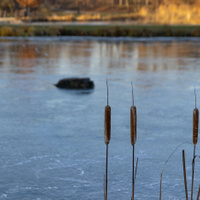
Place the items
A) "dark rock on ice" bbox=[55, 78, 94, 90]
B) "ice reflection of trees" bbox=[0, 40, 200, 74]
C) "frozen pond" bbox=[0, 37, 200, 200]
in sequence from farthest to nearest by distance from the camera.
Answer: "ice reflection of trees" bbox=[0, 40, 200, 74] < "dark rock on ice" bbox=[55, 78, 94, 90] < "frozen pond" bbox=[0, 37, 200, 200]

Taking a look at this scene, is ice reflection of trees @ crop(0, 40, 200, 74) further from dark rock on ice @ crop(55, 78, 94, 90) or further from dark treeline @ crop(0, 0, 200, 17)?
dark treeline @ crop(0, 0, 200, 17)

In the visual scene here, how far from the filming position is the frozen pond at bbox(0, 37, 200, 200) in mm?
4926

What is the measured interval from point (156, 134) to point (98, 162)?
144 centimetres

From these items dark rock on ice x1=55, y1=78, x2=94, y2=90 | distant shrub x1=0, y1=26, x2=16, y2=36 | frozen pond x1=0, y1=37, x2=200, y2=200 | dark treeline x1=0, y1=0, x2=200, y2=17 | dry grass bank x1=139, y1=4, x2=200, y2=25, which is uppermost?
dark treeline x1=0, y1=0, x2=200, y2=17

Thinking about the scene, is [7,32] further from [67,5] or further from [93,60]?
[67,5]

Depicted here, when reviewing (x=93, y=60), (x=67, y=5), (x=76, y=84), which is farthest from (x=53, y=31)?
(x=67, y=5)

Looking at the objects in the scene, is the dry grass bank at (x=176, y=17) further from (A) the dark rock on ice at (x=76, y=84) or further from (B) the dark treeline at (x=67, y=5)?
(A) the dark rock on ice at (x=76, y=84)

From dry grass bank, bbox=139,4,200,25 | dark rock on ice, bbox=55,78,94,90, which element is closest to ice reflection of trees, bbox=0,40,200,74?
dark rock on ice, bbox=55,78,94,90

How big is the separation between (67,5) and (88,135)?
60.6m

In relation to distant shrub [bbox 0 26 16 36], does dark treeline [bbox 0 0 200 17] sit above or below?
above

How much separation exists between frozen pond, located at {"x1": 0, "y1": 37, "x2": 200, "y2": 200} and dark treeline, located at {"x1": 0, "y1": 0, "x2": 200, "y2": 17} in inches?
1827

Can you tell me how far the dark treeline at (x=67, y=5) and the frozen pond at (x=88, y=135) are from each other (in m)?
46.4

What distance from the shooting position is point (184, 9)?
47594 millimetres

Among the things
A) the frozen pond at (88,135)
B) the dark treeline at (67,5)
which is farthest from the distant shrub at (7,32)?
the dark treeline at (67,5)
